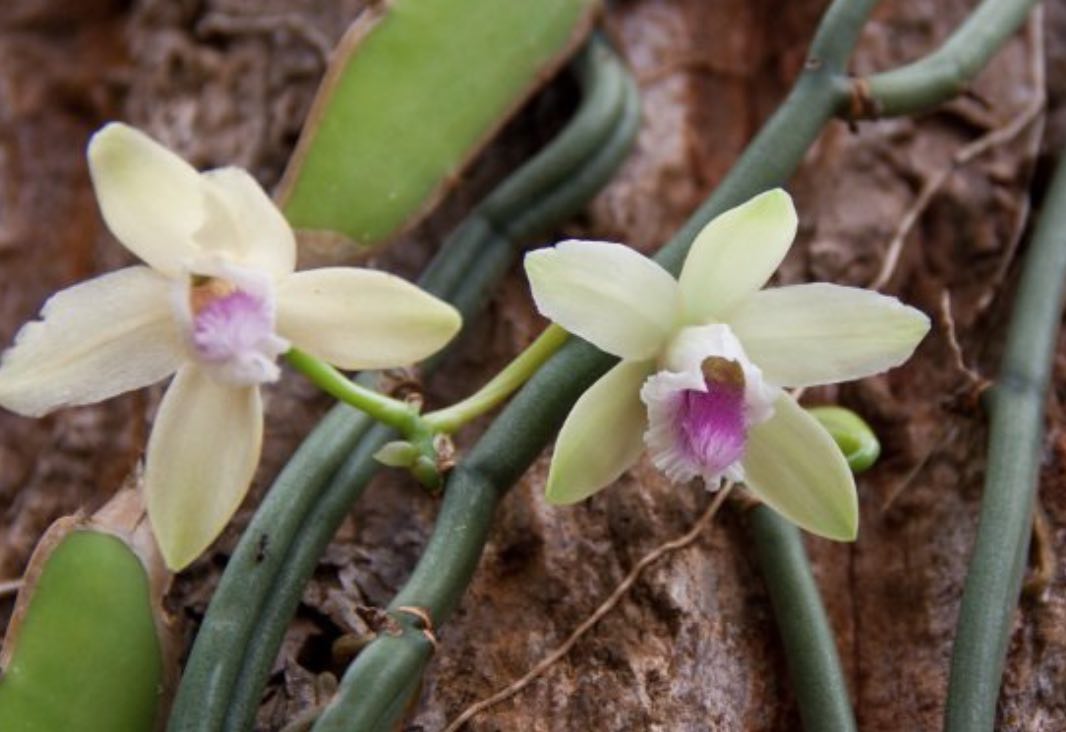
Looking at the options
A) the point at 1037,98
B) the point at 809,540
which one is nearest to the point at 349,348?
the point at 809,540

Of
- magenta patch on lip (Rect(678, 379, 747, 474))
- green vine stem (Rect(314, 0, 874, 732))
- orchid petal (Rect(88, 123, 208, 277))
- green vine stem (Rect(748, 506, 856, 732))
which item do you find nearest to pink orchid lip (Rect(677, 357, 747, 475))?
magenta patch on lip (Rect(678, 379, 747, 474))

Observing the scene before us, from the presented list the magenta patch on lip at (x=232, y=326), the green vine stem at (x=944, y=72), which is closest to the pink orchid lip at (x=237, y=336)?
the magenta patch on lip at (x=232, y=326)

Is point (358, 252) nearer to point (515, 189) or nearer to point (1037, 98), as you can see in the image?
point (515, 189)

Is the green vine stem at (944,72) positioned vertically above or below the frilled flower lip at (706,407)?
above

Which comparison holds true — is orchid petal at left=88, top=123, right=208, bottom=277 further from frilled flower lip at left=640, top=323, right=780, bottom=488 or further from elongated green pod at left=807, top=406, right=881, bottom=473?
elongated green pod at left=807, top=406, right=881, bottom=473

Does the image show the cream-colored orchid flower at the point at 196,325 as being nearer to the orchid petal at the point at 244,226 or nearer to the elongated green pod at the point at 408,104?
the orchid petal at the point at 244,226
